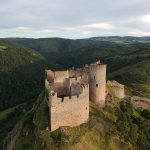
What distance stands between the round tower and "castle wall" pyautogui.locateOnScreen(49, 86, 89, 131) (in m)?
5.13

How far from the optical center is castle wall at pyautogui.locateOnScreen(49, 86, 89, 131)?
47.9 meters

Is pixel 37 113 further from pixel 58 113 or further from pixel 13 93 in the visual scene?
pixel 13 93

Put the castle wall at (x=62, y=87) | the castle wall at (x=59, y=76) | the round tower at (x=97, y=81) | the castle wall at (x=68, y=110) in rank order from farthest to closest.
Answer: the castle wall at (x=59, y=76) → the round tower at (x=97, y=81) → the castle wall at (x=62, y=87) → the castle wall at (x=68, y=110)

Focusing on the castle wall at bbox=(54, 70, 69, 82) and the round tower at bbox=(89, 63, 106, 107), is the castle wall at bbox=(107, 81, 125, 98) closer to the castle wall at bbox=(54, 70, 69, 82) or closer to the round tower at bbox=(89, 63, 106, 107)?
the round tower at bbox=(89, 63, 106, 107)

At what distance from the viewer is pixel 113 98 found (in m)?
63.3

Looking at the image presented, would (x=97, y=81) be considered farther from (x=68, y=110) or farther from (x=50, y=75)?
(x=68, y=110)

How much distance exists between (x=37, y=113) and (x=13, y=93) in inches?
5140

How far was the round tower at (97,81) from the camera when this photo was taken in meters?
56.6

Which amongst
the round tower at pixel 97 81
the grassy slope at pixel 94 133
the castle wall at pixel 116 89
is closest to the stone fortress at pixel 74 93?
the round tower at pixel 97 81

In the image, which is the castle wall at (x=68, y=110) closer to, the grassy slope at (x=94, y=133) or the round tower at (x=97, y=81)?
the grassy slope at (x=94, y=133)

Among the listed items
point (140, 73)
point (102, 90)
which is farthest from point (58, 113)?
point (140, 73)

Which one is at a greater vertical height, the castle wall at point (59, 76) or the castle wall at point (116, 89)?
the castle wall at point (59, 76)

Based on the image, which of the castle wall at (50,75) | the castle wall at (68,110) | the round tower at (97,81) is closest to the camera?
the castle wall at (68,110)

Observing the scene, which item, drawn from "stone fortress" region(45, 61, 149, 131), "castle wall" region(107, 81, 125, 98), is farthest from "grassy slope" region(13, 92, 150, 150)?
"castle wall" region(107, 81, 125, 98)
